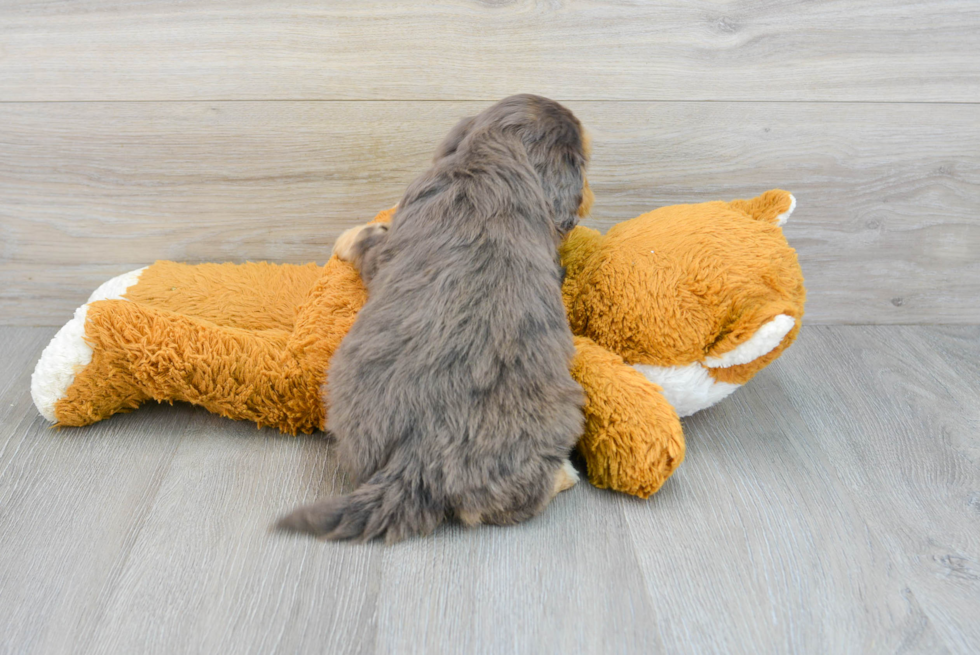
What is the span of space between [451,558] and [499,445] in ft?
0.53

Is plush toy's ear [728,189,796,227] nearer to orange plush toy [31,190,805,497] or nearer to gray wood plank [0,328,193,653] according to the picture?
Answer: orange plush toy [31,190,805,497]

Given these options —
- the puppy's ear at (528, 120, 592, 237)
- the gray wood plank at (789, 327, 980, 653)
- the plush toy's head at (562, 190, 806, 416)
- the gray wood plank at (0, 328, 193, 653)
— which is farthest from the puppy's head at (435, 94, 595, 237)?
the gray wood plank at (0, 328, 193, 653)

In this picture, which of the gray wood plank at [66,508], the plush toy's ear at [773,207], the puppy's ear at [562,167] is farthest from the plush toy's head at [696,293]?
the gray wood plank at [66,508]

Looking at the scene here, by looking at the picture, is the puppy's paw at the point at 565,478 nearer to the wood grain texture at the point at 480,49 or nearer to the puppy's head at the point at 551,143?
the puppy's head at the point at 551,143

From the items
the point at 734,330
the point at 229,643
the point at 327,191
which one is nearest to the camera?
the point at 229,643

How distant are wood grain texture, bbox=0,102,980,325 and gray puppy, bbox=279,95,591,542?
409 millimetres

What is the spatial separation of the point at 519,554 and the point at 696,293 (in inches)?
18.0

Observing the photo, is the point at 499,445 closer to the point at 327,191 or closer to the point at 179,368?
the point at 179,368

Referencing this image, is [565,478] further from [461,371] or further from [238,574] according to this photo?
[238,574]

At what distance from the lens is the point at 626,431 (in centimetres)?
101

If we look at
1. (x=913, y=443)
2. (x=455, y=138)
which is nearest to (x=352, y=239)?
(x=455, y=138)

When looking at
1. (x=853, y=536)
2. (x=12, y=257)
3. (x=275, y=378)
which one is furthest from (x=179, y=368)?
(x=853, y=536)

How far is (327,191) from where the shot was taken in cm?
142

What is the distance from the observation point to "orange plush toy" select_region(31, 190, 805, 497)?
1038mm
